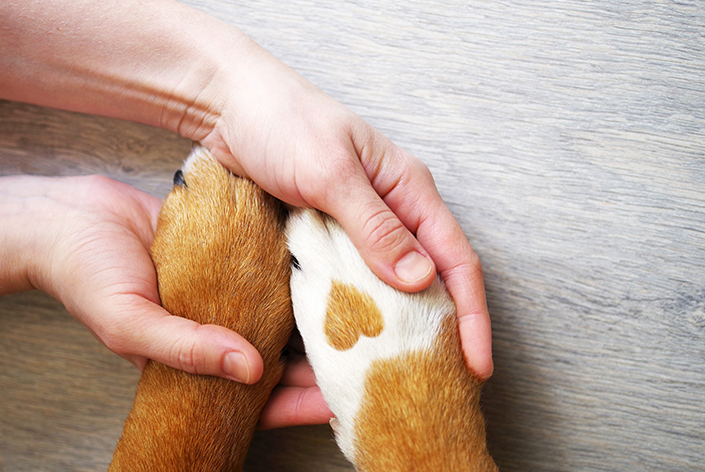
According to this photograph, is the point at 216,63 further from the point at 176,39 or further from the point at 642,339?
the point at 642,339

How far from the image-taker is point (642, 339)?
916mm

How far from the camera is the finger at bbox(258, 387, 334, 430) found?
0.82 metres

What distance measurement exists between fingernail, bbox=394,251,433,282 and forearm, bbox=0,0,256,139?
1.51 feet

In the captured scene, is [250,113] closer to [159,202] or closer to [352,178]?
[352,178]

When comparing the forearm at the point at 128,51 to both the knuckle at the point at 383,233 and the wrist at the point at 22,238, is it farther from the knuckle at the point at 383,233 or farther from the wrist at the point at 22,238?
the knuckle at the point at 383,233

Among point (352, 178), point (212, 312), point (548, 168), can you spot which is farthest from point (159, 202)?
point (548, 168)

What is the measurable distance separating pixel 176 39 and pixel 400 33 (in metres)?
0.47

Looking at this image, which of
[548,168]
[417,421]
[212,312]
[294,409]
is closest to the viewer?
[417,421]

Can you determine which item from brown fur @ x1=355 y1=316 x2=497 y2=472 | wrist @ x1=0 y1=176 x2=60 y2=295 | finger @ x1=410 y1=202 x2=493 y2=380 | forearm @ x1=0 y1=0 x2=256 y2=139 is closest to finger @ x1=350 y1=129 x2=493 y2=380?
finger @ x1=410 y1=202 x2=493 y2=380

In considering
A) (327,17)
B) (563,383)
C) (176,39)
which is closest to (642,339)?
(563,383)

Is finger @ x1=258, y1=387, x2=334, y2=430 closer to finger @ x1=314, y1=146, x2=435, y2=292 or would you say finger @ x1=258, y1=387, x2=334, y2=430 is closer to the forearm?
finger @ x1=314, y1=146, x2=435, y2=292

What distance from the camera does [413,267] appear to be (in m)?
0.66

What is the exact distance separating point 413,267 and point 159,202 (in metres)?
0.61

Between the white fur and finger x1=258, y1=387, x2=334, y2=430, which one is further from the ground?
the white fur
